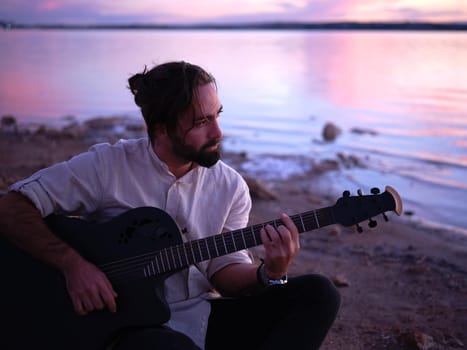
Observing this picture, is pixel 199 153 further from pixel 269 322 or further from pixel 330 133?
pixel 330 133

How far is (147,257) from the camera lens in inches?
99.8

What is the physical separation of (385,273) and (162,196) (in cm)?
281

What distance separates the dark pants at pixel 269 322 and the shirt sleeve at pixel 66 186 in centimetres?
68

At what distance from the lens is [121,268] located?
8.36 ft

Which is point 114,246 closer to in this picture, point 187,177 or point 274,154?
point 187,177

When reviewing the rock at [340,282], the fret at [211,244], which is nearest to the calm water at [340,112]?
the fret at [211,244]

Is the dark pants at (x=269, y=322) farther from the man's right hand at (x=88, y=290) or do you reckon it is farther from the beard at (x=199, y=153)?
the beard at (x=199, y=153)

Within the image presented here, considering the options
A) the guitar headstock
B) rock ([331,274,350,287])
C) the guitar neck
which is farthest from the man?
rock ([331,274,350,287])

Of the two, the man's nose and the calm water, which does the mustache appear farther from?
the calm water

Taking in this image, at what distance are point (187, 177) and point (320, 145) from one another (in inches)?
343

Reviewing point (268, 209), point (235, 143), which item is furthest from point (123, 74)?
point (268, 209)

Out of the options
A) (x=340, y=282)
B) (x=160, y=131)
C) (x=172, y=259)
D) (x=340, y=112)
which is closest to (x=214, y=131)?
(x=160, y=131)

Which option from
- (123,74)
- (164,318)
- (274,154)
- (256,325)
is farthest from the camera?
(123,74)

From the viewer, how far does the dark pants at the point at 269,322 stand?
2.35m
